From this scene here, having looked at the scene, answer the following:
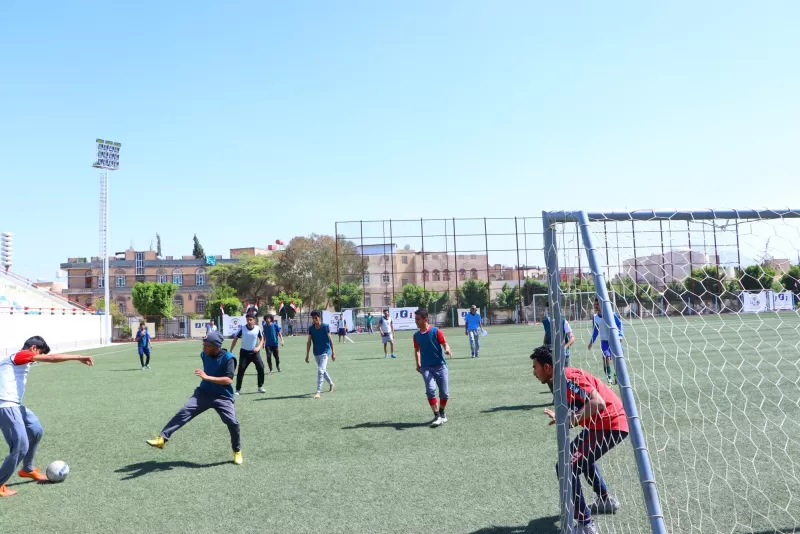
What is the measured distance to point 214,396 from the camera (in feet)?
26.8

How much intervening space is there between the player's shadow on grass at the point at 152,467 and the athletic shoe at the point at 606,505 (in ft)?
15.3

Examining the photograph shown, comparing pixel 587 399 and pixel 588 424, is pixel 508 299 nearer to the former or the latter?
pixel 588 424

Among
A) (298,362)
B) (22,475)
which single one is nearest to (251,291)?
(298,362)

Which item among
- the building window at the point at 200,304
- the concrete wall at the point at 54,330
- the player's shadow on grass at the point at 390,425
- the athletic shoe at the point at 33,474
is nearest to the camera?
the athletic shoe at the point at 33,474

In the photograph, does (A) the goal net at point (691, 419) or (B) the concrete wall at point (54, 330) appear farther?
(B) the concrete wall at point (54, 330)

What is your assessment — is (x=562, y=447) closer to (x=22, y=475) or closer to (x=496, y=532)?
(x=496, y=532)

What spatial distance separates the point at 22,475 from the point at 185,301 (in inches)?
3457

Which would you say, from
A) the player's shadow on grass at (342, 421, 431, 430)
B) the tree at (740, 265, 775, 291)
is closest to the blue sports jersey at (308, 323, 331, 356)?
the player's shadow on grass at (342, 421, 431, 430)

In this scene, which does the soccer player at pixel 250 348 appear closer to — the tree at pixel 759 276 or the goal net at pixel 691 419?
the goal net at pixel 691 419

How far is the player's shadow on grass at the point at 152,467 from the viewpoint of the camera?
7.71 metres

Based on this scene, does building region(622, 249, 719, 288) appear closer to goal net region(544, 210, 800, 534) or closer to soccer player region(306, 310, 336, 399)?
goal net region(544, 210, 800, 534)

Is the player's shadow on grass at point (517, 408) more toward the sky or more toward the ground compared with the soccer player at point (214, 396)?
more toward the ground

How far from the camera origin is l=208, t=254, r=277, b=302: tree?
260 ft

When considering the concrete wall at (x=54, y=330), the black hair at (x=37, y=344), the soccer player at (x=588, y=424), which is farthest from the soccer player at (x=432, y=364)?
the concrete wall at (x=54, y=330)
